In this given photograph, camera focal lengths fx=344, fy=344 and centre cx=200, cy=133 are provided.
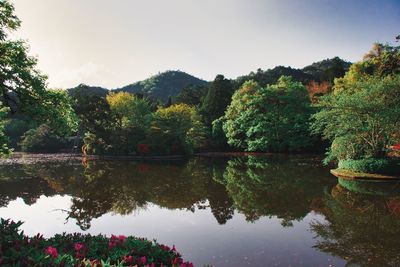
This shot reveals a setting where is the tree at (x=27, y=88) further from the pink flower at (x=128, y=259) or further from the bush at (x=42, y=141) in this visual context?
the bush at (x=42, y=141)

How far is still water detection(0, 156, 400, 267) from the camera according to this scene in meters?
10.1

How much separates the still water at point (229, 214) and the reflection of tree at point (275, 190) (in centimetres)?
5

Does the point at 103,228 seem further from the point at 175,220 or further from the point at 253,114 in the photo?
the point at 253,114

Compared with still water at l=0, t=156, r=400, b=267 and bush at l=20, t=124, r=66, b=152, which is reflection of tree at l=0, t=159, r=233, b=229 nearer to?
still water at l=0, t=156, r=400, b=267

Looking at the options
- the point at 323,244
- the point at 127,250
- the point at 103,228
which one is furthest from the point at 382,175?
the point at 127,250

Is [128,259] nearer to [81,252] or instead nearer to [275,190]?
[81,252]

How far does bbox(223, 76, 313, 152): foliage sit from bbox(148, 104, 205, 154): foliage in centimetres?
527

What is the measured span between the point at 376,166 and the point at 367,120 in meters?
3.02

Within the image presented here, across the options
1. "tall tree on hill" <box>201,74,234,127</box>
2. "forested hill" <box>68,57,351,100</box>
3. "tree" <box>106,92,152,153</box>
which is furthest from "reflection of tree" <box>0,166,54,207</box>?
"forested hill" <box>68,57,351,100</box>

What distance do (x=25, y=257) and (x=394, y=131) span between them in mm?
22721

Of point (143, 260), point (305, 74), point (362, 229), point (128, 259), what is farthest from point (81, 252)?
point (305, 74)

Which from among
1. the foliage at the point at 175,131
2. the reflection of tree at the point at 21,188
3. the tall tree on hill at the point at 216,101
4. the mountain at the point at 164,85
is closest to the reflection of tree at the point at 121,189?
the reflection of tree at the point at 21,188

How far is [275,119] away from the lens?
142 feet

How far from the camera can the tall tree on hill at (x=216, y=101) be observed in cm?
5494
